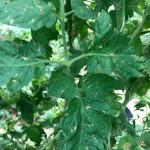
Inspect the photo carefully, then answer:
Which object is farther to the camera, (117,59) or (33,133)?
(33,133)

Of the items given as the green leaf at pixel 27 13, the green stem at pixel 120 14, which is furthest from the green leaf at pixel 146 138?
the green leaf at pixel 27 13

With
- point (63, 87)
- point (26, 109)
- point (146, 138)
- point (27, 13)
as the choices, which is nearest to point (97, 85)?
point (63, 87)

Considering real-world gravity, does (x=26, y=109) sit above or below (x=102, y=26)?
below

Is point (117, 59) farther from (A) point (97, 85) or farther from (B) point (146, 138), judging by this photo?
(B) point (146, 138)

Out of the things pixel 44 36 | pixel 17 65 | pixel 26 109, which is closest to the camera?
pixel 17 65

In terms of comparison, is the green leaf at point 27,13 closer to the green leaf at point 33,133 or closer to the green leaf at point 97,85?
the green leaf at point 97,85

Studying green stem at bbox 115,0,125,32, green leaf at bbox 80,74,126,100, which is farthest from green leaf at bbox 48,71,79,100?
green stem at bbox 115,0,125,32

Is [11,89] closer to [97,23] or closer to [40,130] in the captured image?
[97,23]
